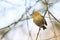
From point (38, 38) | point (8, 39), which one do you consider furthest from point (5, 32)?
point (38, 38)

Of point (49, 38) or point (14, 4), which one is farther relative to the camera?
point (14, 4)

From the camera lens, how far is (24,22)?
1.94ft

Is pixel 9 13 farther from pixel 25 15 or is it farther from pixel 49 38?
pixel 49 38

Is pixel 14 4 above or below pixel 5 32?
above

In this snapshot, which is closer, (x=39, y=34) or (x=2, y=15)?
(x=39, y=34)

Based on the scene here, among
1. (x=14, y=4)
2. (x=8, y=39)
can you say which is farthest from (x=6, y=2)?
(x=8, y=39)

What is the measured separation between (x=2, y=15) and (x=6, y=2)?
→ 11cm

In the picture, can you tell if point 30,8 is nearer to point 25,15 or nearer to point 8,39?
point 25,15

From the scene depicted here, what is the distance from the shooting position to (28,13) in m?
0.61

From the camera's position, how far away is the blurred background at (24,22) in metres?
0.54

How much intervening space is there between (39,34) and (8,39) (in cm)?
12

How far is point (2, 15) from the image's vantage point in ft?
2.15

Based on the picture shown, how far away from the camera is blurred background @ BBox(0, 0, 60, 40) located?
541mm

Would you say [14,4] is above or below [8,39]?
above
